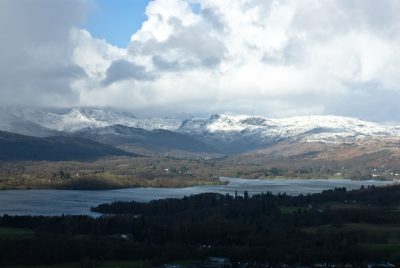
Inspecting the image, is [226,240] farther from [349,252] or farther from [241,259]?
[349,252]

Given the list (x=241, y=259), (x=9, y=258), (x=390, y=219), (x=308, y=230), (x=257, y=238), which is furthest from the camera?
(x=390, y=219)

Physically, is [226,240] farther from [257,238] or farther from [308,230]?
[308,230]

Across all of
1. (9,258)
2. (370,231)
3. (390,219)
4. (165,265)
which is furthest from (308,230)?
(9,258)

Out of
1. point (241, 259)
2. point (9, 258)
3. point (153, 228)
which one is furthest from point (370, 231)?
point (9, 258)

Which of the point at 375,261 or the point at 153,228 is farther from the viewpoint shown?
the point at 153,228

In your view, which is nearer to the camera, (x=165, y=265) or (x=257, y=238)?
(x=165, y=265)

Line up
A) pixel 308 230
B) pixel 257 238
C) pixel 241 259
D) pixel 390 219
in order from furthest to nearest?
pixel 390 219 < pixel 308 230 < pixel 257 238 < pixel 241 259
